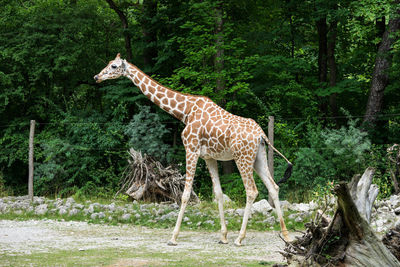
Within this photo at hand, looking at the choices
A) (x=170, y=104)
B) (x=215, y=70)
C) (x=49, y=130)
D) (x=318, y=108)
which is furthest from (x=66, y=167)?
(x=318, y=108)

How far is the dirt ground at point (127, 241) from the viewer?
634 cm

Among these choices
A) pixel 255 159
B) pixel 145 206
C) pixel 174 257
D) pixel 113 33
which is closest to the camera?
pixel 174 257

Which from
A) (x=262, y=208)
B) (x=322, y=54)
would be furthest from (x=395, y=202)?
(x=322, y=54)

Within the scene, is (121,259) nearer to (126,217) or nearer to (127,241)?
(127,241)

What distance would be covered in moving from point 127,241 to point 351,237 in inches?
179

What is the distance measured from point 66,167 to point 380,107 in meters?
8.98

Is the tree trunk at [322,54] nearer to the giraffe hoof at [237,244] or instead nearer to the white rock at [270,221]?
the white rock at [270,221]

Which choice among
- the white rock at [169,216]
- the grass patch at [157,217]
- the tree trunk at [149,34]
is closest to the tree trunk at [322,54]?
the tree trunk at [149,34]

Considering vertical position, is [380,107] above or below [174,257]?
above

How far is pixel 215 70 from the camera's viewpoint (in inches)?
513

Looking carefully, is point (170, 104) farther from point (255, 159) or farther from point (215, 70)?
point (215, 70)

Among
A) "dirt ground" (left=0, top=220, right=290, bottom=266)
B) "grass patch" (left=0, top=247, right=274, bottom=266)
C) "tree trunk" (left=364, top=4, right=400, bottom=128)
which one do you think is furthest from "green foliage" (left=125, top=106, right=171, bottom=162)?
"grass patch" (left=0, top=247, right=274, bottom=266)

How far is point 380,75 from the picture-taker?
11.7 meters

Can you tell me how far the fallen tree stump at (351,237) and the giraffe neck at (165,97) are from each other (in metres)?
4.62
